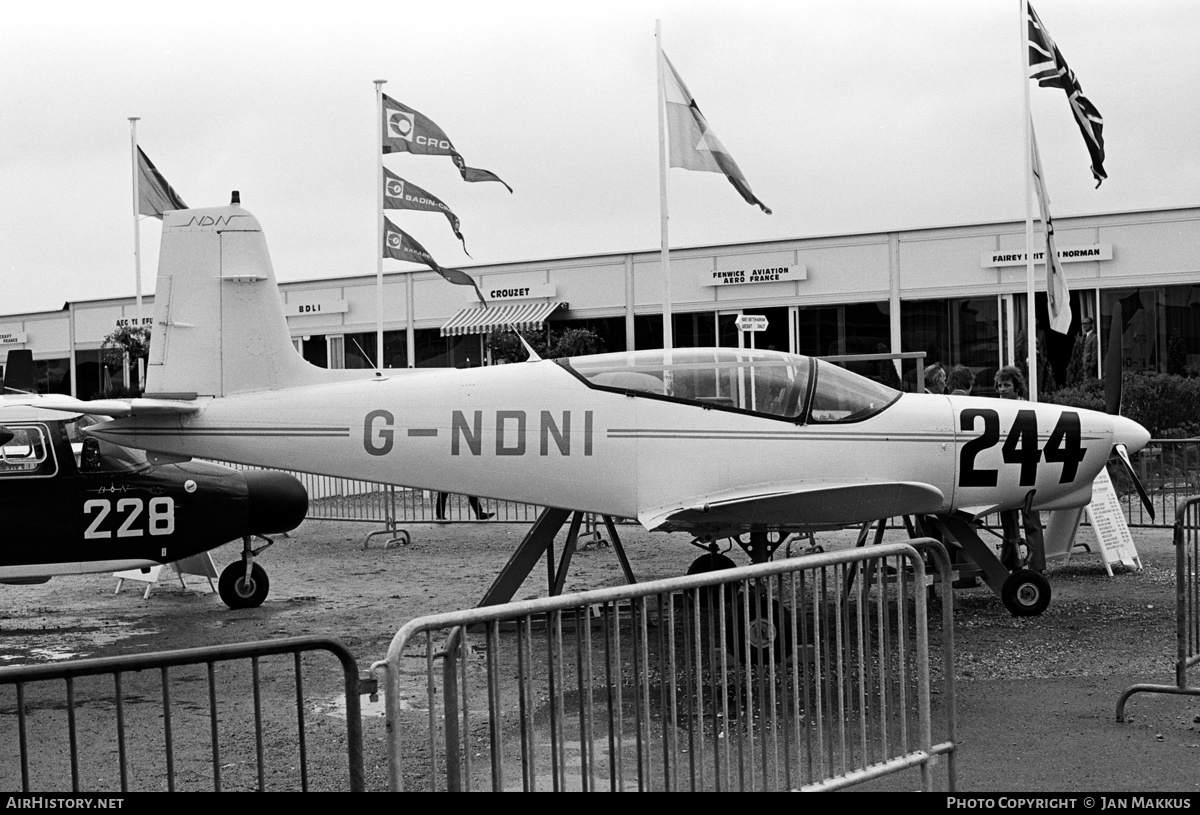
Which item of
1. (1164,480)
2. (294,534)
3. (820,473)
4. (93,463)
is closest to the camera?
(820,473)

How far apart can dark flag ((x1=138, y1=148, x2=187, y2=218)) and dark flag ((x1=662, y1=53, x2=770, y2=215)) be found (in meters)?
11.3

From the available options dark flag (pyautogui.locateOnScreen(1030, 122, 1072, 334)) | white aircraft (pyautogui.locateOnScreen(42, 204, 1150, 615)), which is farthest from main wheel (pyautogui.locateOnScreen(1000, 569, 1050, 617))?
dark flag (pyautogui.locateOnScreen(1030, 122, 1072, 334))

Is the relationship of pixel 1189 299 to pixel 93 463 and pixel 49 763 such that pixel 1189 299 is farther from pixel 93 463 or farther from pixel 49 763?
pixel 49 763

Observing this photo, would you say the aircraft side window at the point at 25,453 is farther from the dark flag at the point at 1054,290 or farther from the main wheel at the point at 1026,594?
the dark flag at the point at 1054,290

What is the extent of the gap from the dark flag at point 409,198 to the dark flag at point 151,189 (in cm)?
608

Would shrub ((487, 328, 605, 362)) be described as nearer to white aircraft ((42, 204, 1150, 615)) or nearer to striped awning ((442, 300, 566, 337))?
striped awning ((442, 300, 566, 337))

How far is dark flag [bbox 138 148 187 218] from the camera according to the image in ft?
80.4

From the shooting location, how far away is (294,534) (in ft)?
56.5

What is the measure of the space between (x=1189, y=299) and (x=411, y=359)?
2195 cm

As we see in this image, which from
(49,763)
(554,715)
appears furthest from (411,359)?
(554,715)

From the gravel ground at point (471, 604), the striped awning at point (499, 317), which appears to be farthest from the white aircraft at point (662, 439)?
the striped awning at point (499, 317)

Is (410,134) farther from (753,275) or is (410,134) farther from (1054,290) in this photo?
(753,275)

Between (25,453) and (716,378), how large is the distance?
540cm
